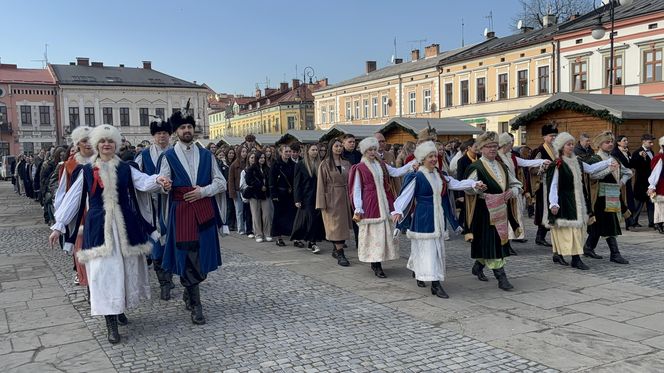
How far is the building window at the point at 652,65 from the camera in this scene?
91.1 ft

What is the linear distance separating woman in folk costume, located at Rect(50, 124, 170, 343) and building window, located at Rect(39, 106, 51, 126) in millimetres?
56546

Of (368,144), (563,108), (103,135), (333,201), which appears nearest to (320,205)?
(333,201)

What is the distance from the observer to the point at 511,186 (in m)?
7.23

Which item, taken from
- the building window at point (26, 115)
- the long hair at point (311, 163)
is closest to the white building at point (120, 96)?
the building window at point (26, 115)

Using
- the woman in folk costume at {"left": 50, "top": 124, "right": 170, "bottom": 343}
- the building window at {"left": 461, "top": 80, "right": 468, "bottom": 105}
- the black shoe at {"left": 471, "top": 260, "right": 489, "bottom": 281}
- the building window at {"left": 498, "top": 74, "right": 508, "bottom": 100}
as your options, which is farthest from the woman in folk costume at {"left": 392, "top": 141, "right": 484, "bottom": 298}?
the building window at {"left": 461, "top": 80, "right": 468, "bottom": 105}

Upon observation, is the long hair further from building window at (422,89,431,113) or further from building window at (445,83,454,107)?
building window at (422,89,431,113)

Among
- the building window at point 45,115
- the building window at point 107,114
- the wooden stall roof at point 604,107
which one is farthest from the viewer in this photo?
the building window at point 107,114

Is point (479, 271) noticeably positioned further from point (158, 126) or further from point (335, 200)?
point (158, 126)

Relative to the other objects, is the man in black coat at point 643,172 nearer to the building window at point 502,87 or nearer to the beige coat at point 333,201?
the beige coat at point 333,201

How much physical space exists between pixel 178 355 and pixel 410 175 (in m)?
3.35

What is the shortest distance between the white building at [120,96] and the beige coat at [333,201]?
49464mm

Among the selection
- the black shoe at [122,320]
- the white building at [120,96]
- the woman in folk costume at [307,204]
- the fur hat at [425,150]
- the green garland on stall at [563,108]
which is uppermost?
the white building at [120,96]

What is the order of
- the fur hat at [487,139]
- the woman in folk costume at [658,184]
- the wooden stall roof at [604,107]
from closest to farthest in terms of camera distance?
the fur hat at [487,139] < the woman in folk costume at [658,184] < the wooden stall roof at [604,107]

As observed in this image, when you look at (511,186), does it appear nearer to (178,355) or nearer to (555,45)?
(178,355)
